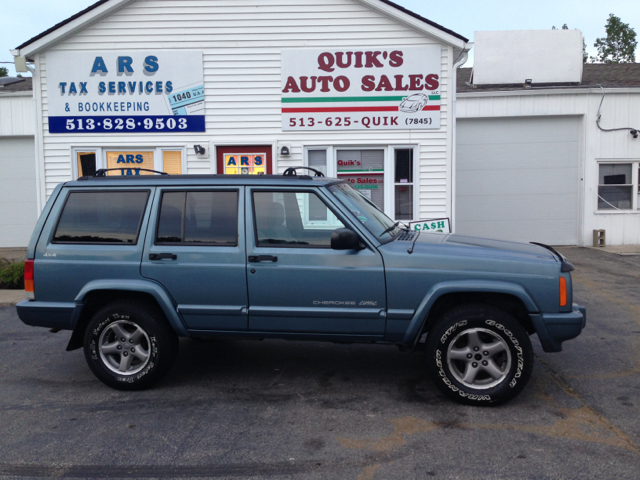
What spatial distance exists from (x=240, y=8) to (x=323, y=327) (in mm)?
7729

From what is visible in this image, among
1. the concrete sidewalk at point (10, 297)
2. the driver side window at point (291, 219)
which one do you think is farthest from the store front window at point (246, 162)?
the driver side window at point (291, 219)

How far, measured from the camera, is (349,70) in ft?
34.1

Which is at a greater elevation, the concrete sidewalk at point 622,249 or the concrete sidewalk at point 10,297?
the concrete sidewalk at point 622,249

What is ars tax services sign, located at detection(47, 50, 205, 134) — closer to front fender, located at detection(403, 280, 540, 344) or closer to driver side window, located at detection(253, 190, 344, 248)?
driver side window, located at detection(253, 190, 344, 248)

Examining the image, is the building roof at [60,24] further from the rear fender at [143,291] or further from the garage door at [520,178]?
the garage door at [520,178]

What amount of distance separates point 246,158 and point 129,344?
20.9ft

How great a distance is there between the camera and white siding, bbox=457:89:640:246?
529 inches

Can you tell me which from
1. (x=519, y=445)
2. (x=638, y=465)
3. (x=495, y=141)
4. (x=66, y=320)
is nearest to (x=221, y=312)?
(x=66, y=320)

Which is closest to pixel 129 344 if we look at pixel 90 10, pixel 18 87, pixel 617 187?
pixel 90 10

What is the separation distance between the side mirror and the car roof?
566mm

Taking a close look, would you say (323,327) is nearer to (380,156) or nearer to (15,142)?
(380,156)

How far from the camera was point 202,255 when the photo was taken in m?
4.80

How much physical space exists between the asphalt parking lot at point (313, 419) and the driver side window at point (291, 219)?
4.33ft

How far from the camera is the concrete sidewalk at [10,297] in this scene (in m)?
8.68
